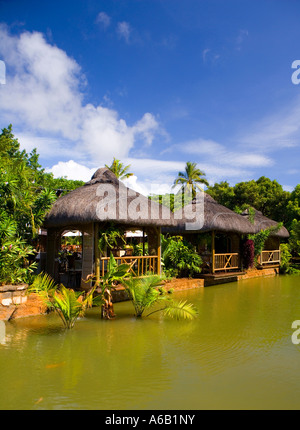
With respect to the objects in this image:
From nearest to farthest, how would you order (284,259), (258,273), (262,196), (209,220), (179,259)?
(179,259) → (209,220) → (258,273) → (284,259) → (262,196)

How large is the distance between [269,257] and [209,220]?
6878 millimetres

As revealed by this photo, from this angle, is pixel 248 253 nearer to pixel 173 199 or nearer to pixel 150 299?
pixel 150 299

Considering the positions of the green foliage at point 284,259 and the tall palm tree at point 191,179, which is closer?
the green foliage at point 284,259

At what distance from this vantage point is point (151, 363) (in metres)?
4.49

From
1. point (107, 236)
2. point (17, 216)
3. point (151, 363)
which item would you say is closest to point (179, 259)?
point (107, 236)

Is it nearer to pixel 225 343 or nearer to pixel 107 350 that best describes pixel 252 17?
pixel 225 343

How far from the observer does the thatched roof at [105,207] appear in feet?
27.9

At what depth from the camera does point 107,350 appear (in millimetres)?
5004

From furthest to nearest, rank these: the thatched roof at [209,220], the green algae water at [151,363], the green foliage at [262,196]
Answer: the green foliage at [262,196] → the thatched roof at [209,220] → the green algae water at [151,363]

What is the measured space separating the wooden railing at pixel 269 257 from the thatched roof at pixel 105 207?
30.6 feet

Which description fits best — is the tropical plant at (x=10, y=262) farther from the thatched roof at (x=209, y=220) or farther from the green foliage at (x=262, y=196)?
the green foliage at (x=262, y=196)

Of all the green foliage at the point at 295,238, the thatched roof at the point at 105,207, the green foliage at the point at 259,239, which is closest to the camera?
the thatched roof at the point at 105,207

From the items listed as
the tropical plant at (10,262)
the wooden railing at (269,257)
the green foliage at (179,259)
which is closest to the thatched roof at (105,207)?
the tropical plant at (10,262)
